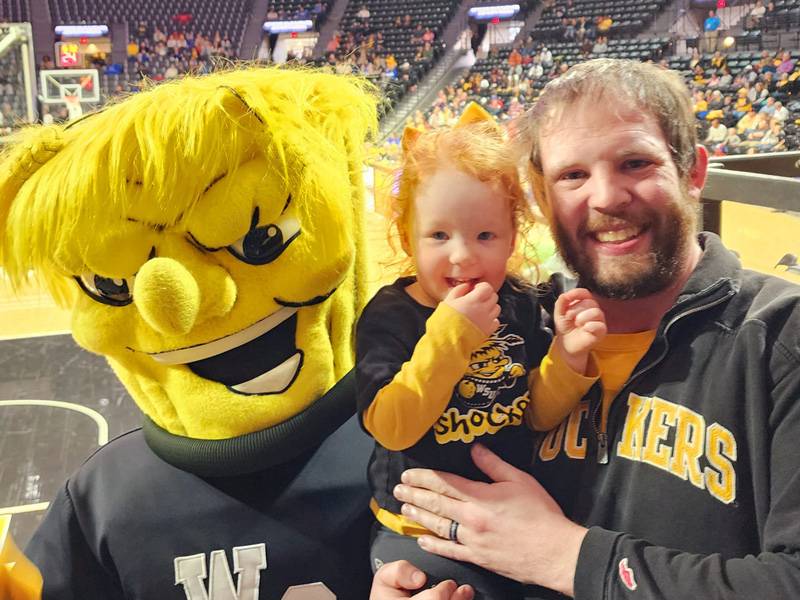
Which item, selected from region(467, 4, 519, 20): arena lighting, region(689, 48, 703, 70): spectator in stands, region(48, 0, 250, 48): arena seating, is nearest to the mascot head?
region(689, 48, 703, 70): spectator in stands

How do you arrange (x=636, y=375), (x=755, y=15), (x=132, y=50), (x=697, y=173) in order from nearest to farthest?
(x=636, y=375), (x=697, y=173), (x=755, y=15), (x=132, y=50)

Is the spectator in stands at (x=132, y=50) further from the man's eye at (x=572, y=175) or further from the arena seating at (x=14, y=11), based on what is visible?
the man's eye at (x=572, y=175)

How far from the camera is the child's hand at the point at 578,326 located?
949 mm

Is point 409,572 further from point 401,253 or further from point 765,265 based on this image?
point 765,265

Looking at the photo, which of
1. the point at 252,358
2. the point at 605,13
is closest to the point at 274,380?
the point at 252,358

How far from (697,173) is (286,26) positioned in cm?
1960

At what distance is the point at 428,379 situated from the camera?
91 centimetres

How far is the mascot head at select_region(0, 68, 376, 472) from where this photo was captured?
36.6 inches

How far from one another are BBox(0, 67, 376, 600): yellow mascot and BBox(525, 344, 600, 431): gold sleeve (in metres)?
0.26

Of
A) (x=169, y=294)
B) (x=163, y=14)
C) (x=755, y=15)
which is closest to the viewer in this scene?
(x=169, y=294)

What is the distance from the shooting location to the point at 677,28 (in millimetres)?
14727

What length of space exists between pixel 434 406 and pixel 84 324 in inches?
18.2

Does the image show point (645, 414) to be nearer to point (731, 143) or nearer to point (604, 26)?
point (731, 143)

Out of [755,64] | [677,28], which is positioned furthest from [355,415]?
[677,28]
